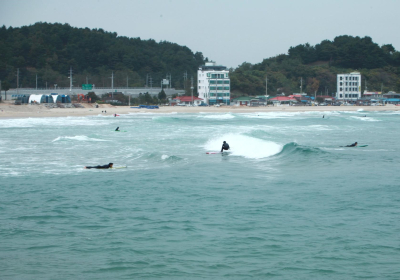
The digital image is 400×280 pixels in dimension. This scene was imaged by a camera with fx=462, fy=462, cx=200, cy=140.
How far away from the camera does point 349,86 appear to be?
111500 mm

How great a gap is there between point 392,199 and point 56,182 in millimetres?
10398

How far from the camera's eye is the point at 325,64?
133625 mm

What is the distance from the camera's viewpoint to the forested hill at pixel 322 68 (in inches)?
4252

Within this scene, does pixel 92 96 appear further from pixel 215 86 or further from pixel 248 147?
pixel 248 147

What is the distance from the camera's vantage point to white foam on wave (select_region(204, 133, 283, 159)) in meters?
23.1

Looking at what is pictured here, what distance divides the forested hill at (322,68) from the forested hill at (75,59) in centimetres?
2102

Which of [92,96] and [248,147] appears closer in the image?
[248,147]

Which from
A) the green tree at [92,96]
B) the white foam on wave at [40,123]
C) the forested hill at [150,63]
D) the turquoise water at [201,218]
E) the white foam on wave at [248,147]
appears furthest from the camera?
the forested hill at [150,63]

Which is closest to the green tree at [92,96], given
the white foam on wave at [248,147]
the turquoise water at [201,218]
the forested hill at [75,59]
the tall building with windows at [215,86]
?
the forested hill at [75,59]

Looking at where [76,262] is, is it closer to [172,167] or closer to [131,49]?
[172,167]

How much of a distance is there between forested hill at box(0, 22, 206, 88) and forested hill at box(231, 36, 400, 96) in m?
21.0

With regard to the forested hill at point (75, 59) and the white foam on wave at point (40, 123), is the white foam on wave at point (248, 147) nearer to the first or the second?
the white foam on wave at point (40, 123)

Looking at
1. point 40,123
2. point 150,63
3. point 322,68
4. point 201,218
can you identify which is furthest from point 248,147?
point 322,68

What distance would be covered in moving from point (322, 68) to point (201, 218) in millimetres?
118389
